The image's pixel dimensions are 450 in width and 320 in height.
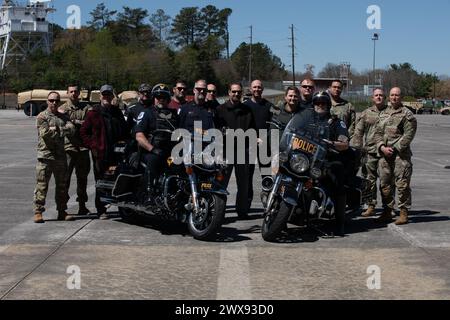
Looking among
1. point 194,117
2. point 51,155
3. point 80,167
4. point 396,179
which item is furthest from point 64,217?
point 396,179

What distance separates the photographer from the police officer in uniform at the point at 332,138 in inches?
322

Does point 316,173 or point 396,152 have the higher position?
point 396,152

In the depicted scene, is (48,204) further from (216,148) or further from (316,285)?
(316,285)

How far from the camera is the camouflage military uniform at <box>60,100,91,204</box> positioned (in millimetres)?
9680

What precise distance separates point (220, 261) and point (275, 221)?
1100 mm

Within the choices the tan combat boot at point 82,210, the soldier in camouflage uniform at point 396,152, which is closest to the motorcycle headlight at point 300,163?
the soldier in camouflage uniform at point 396,152

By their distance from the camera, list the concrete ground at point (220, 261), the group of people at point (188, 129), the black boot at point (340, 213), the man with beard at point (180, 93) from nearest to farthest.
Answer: the concrete ground at point (220, 261), the black boot at point (340, 213), the group of people at point (188, 129), the man with beard at point (180, 93)

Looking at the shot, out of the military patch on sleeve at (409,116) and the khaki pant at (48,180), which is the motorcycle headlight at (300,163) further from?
the khaki pant at (48,180)

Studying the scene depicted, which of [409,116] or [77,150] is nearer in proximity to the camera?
[409,116]

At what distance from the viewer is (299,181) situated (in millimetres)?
8023

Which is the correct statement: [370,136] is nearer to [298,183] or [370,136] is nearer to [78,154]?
[298,183]

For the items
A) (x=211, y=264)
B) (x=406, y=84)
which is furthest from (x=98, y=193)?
(x=406, y=84)

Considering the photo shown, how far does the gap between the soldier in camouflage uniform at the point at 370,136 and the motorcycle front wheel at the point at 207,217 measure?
2.66 metres

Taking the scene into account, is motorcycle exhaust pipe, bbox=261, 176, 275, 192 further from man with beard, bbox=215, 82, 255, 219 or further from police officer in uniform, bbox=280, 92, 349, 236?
man with beard, bbox=215, 82, 255, 219
